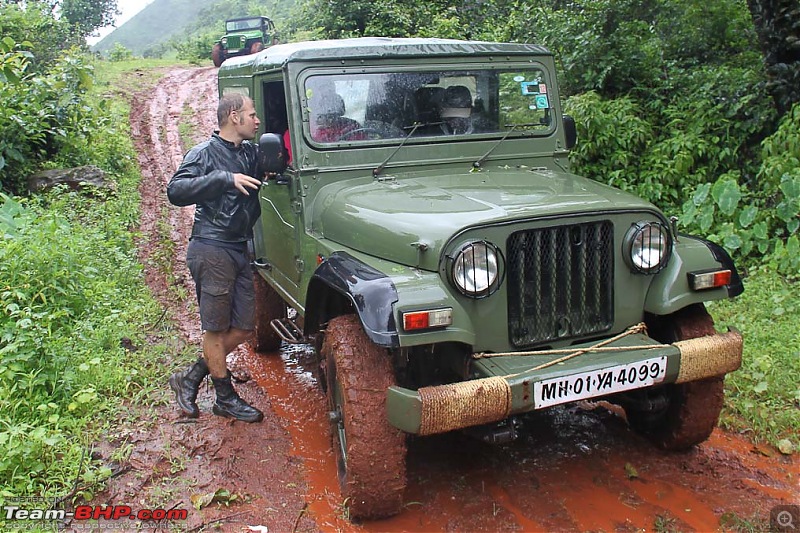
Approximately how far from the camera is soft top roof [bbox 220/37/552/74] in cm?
412

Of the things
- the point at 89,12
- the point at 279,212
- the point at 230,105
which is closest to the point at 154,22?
the point at 89,12

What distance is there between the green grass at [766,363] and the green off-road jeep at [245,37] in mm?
15352

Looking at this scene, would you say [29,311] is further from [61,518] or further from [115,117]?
[115,117]

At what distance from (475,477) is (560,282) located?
43.3 inches

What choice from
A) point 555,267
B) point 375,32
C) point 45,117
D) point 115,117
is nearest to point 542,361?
point 555,267

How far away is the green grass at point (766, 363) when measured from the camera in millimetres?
4164

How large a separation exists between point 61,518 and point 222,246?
5.22 ft

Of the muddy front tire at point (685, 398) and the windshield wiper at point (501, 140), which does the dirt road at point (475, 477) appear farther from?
the windshield wiper at point (501, 140)

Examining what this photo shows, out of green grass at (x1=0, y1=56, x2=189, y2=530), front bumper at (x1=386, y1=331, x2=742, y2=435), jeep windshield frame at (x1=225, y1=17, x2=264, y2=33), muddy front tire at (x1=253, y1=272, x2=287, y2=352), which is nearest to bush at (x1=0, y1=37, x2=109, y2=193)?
green grass at (x1=0, y1=56, x2=189, y2=530)

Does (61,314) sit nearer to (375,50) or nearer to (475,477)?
(375,50)

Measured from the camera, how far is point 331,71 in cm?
412

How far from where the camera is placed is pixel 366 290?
3070 mm

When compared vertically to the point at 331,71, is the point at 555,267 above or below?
Result: below

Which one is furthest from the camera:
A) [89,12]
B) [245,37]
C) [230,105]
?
[89,12]
